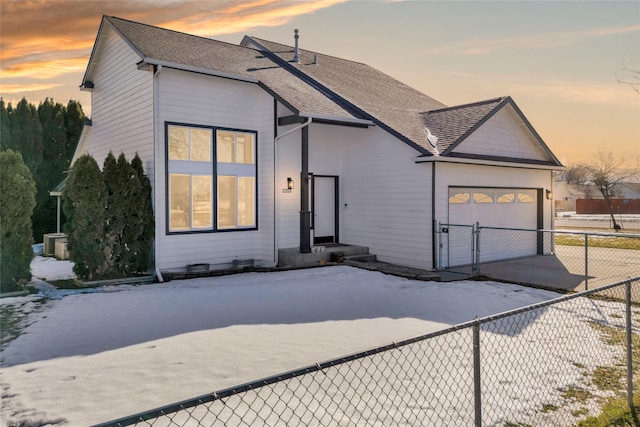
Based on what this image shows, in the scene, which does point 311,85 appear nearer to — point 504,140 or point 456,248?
point 504,140

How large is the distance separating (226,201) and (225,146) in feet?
5.03

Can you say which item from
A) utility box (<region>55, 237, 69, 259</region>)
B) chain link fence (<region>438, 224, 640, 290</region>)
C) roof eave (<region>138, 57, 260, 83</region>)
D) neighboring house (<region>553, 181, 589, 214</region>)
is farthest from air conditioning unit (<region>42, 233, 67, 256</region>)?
neighboring house (<region>553, 181, 589, 214</region>)

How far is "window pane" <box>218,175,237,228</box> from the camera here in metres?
12.2

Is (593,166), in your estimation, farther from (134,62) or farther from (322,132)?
(134,62)

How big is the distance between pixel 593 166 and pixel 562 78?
31758mm

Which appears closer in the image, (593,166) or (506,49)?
(506,49)

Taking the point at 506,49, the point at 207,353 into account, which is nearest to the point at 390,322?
the point at 207,353

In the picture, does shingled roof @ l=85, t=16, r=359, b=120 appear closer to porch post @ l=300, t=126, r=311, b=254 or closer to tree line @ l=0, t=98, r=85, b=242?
porch post @ l=300, t=126, r=311, b=254

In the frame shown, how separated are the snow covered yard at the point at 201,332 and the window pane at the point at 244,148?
3639 millimetres

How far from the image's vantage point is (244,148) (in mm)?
12773

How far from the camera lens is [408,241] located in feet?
41.4

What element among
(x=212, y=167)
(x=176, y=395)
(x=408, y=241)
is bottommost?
(x=176, y=395)

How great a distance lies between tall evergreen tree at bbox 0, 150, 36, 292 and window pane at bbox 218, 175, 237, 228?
439 cm

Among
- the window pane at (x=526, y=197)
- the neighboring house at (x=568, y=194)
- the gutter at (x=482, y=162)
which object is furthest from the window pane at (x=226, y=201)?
the neighboring house at (x=568, y=194)
